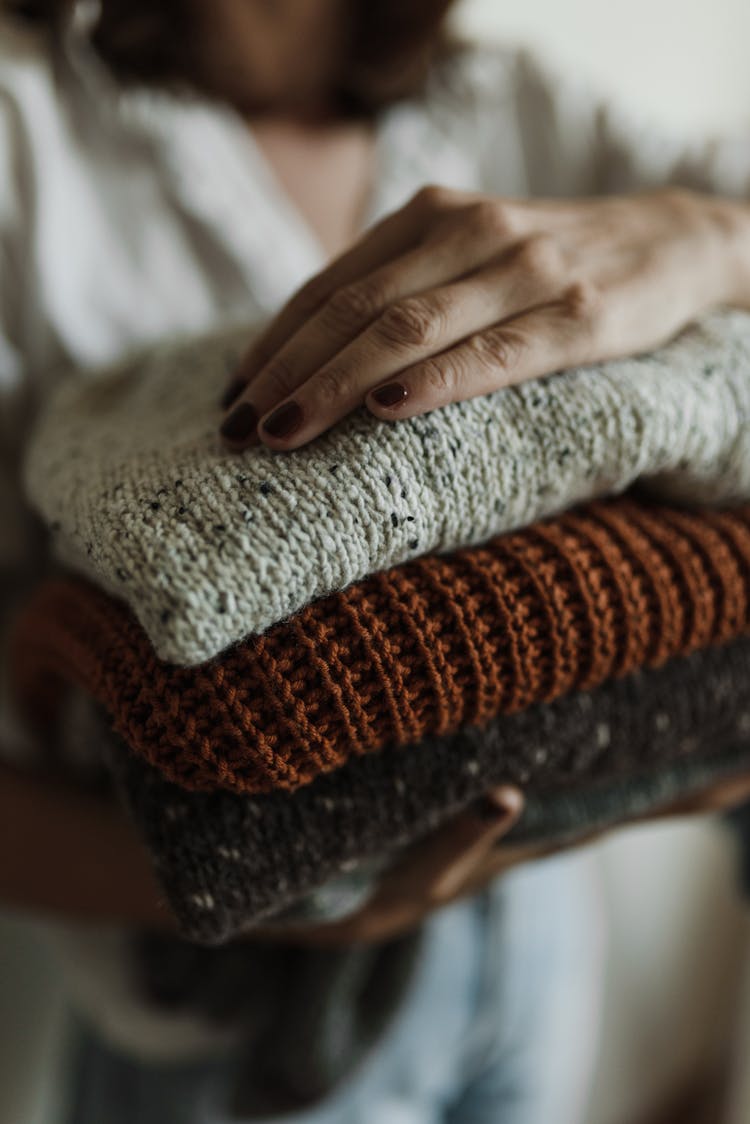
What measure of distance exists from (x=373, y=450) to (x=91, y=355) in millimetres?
280

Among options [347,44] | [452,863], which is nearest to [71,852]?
[452,863]

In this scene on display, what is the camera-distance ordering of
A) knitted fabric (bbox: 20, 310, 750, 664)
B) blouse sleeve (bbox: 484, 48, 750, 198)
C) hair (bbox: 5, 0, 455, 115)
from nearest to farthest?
1. knitted fabric (bbox: 20, 310, 750, 664)
2. hair (bbox: 5, 0, 455, 115)
3. blouse sleeve (bbox: 484, 48, 750, 198)

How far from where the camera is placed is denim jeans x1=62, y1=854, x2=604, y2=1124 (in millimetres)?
610

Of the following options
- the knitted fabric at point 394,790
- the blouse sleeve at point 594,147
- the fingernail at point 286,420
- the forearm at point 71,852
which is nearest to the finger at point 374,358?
the fingernail at point 286,420

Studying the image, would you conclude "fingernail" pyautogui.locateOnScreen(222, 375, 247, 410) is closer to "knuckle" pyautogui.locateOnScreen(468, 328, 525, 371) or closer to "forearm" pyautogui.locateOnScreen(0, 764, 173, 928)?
"knuckle" pyautogui.locateOnScreen(468, 328, 525, 371)

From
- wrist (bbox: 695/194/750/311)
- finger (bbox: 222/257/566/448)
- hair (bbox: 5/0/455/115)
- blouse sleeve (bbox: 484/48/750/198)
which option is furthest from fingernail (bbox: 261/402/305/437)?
blouse sleeve (bbox: 484/48/750/198)

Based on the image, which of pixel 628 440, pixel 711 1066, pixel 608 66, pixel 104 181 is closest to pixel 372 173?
pixel 104 181

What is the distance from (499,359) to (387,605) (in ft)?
0.35

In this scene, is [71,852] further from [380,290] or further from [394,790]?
[380,290]

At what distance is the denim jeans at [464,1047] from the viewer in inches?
24.0

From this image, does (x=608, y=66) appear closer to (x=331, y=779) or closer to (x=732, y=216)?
(x=732, y=216)

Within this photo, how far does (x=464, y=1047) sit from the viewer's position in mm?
662

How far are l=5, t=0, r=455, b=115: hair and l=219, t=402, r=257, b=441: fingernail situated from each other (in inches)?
13.0

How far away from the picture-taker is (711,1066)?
148 centimetres
